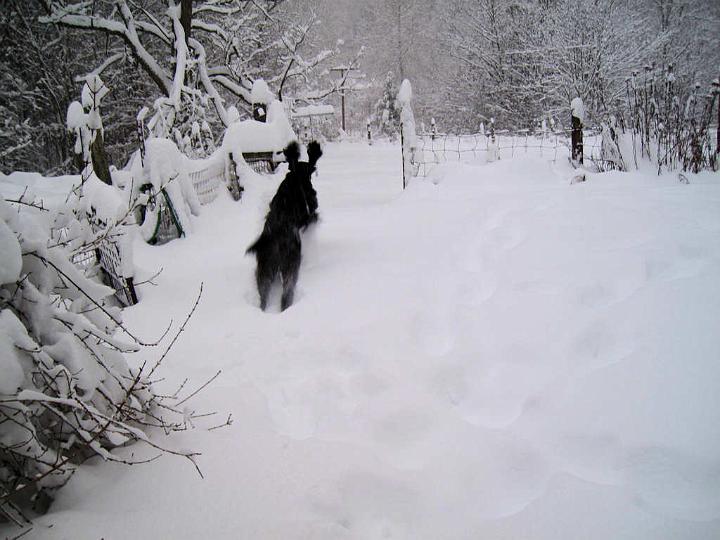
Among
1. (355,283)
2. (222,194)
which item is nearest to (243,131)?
(222,194)

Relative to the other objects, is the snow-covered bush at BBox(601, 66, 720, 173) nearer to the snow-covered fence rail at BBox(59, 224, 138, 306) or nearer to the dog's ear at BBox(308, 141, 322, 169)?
the dog's ear at BBox(308, 141, 322, 169)

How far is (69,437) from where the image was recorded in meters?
1.38

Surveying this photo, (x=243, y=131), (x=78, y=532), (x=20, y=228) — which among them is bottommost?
(x=78, y=532)

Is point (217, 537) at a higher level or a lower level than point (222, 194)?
lower

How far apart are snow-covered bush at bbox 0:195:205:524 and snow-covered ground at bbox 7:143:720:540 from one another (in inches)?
5.8

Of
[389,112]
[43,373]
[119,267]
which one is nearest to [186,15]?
[119,267]

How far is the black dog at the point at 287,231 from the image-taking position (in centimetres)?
322

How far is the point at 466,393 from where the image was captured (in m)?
1.96

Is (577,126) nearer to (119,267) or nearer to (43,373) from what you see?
(119,267)

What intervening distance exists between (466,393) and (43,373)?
→ 1661mm

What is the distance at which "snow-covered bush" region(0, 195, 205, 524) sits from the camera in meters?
1.14

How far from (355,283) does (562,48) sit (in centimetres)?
1338

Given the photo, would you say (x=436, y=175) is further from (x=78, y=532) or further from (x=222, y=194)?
(x=78, y=532)

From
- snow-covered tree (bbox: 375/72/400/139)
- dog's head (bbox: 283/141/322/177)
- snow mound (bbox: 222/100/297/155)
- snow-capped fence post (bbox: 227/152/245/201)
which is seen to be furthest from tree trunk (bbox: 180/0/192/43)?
snow-covered tree (bbox: 375/72/400/139)
